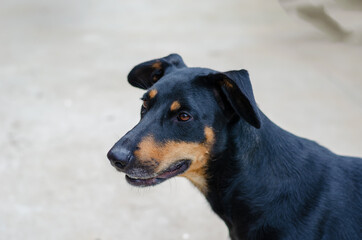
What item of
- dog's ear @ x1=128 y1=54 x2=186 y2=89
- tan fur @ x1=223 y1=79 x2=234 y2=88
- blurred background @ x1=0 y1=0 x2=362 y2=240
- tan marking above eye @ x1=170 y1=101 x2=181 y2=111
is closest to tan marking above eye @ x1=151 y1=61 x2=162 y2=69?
dog's ear @ x1=128 y1=54 x2=186 y2=89

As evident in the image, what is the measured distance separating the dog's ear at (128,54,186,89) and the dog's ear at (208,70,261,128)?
1.67ft

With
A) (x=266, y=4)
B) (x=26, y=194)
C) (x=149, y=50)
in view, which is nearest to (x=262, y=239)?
(x=26, y=194)

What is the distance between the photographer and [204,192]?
2.77 metres

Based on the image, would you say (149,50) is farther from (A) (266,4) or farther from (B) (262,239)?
(B) (262,239)

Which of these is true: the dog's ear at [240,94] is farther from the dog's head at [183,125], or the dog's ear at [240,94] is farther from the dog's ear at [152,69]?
the dog's ear at [152,69]

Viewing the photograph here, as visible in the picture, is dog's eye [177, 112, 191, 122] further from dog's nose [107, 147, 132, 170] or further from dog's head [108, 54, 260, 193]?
dog's nose [107, 147, 132, 170]

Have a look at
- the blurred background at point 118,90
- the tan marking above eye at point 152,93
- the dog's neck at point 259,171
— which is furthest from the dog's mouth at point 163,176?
the blurred background at point 118,90

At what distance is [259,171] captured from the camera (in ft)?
8.34

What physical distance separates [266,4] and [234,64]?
2.49 m

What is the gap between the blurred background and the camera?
12.7 feet

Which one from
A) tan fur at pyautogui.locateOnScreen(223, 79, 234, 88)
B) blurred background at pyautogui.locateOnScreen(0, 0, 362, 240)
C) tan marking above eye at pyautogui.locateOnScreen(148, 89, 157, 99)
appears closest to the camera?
tan fur at pyautogui.locateOnScreen(223, 79, 234, 88)

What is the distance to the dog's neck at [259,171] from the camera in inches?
99.3

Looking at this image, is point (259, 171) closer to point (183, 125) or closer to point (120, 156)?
point (183, 125)

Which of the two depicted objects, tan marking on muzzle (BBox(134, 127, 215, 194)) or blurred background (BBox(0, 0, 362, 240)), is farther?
blurred background (BBox(0, 0, 362, 240))
